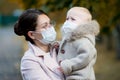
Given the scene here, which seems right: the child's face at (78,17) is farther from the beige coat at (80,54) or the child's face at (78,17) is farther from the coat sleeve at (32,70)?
the coat sleeve at (32,70)

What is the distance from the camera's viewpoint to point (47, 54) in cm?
503

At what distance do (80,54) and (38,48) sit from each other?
1.38 ft

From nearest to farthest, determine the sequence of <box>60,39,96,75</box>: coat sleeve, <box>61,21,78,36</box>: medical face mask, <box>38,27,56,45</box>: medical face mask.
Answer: <box>60,39,96,75</box>: coat sleeve
<box>61,21,78,36</box>: medical face mask
<box>38,27,56,45</box>: medical face mask

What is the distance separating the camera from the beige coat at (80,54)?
484cm

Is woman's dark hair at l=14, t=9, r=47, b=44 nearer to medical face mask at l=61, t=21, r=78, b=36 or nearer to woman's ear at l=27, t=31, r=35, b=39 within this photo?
woman's ear at l=27, t=31, r=35, b=39

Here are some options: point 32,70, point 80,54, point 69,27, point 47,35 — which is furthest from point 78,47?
point 32,70

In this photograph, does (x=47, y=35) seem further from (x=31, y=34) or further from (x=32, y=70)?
(x=32, y=70)

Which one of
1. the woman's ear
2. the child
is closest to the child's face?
the child

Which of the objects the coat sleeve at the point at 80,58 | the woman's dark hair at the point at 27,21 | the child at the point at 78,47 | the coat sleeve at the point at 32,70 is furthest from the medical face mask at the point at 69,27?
the coat sleeve at the point at 32,70

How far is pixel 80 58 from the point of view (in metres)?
4.83

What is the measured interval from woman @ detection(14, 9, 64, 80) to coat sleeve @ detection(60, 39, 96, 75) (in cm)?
11

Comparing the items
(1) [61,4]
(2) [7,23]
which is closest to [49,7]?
(1) [61,4]

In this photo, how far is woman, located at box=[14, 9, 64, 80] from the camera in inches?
193

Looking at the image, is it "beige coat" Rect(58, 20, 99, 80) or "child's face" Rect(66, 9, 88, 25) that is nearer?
"beige coat" Rect(58, 20, 99, 80)
